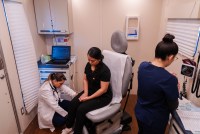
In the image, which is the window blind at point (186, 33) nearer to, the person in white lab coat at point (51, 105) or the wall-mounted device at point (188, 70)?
the wall-mounted device at point (188, 70)

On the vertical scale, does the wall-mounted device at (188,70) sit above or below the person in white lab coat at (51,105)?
above

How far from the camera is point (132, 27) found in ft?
9.25

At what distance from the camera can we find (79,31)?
2.93m

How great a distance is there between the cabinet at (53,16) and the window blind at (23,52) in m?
0.45

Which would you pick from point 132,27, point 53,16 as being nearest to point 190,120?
point 132,27

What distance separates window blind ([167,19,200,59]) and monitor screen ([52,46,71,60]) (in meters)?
1.78

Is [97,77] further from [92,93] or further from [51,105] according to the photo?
[51,105]

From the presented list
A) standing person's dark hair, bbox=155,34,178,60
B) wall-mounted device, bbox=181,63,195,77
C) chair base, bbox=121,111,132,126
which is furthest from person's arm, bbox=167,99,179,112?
chair base, bbox=121,111,132,126

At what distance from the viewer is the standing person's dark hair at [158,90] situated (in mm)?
1178

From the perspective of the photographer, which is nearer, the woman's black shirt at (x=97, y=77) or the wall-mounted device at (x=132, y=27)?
the woman's black shirt at (x=97, y=77)

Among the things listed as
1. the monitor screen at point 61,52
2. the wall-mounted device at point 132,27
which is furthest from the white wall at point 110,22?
the monitor screen at point 61,52

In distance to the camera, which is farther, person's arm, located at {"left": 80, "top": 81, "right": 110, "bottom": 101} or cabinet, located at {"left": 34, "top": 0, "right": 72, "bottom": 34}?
cabinet, located at {"left": 34, "top": 0, "right": 72, "bottom": 34}

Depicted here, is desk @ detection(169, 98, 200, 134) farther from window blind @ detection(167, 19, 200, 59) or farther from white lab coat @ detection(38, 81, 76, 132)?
white lab coat @ detection(38, 81, 76, 132)

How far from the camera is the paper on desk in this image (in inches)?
46.3
